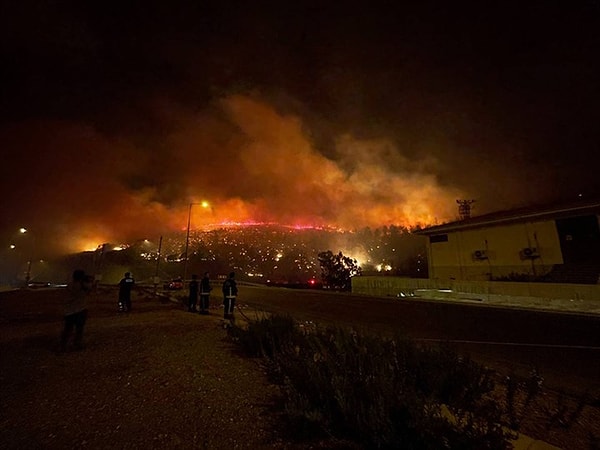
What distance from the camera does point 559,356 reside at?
6559mm

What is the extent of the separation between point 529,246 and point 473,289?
7.30 metres

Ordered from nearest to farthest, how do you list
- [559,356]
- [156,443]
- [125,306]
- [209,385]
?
[156,443]
[209,385]
[559,356]
[125,306]

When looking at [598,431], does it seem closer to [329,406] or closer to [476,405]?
[476,405]

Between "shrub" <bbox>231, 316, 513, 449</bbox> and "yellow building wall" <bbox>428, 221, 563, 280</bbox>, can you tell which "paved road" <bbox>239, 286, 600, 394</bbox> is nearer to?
"shrub" <bbox>231, 316, 513, 449</bbox>

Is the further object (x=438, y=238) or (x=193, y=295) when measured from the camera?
(x=438, y=238)

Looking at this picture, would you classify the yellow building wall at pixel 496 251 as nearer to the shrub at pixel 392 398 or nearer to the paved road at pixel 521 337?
the paved road at pixel 521 337

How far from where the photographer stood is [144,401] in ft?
12.4

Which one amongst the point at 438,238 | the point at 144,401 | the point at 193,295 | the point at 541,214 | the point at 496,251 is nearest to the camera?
the point at 144,401

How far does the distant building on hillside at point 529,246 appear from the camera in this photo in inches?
848

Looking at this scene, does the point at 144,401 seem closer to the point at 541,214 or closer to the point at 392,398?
the point at 392,398

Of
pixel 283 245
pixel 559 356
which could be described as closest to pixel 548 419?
pixel 559 356

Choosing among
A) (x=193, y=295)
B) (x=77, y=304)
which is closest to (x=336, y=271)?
(x=193, y=295)

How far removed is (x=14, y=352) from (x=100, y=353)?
1877 millimetres

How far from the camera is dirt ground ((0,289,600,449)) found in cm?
298
